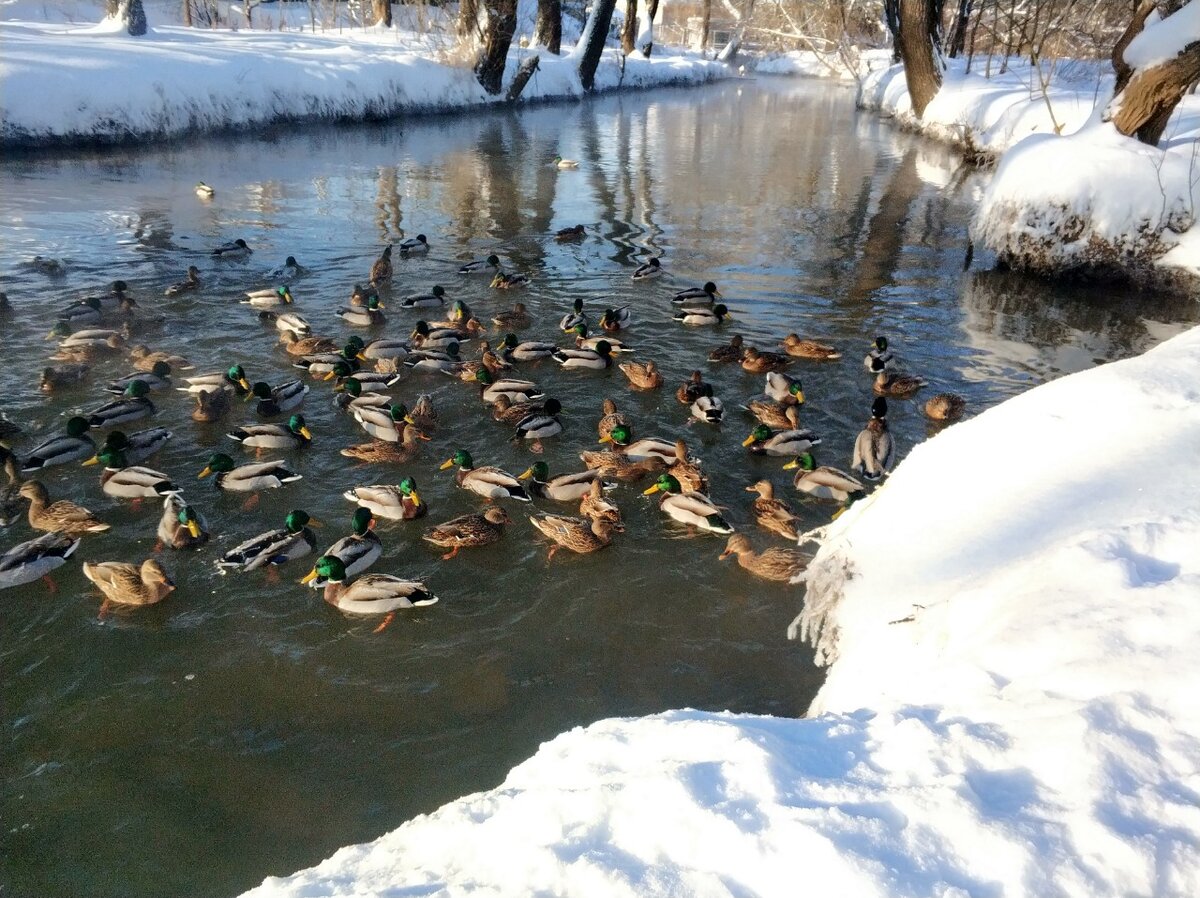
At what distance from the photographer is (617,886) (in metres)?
2.40

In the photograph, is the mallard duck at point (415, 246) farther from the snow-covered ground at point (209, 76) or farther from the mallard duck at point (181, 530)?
the snow-covered ground at point (209, 76)

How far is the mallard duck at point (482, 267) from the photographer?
551 inches

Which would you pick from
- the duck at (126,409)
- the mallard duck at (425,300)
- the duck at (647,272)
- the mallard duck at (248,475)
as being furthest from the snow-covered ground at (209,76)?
the mallard duck at (248,475)

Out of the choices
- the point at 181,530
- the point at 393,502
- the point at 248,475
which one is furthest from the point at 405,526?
the point at 181,530

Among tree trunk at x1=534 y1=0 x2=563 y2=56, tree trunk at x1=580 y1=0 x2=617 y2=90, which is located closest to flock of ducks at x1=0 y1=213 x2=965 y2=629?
tree trunk at x1=580 y1=0 x2=617 y2=90

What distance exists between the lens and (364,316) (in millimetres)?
11914

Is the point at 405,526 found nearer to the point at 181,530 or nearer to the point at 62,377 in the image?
the point at 181,530

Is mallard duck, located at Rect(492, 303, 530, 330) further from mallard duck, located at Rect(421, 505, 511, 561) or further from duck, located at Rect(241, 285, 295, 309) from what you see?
mallard duck, located at Rect(421, 505, 511, 561)

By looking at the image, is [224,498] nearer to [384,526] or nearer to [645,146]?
[384,526]

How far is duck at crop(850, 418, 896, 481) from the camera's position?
26.7ft

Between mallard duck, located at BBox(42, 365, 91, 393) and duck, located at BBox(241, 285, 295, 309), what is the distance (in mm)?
2796

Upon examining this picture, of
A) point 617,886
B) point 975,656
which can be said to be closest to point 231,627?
point 617,886

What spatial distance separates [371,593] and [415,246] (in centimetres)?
1017

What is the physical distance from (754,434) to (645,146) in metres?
22.4
